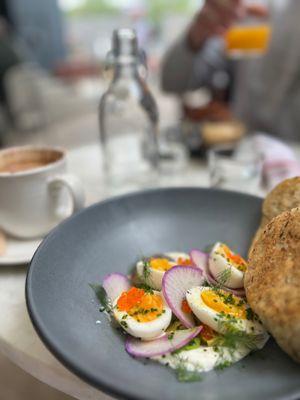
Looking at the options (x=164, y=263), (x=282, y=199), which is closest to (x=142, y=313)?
(x=164, y=263)

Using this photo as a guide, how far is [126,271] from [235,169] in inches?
20.1

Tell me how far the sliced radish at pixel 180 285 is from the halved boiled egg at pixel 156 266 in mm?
27

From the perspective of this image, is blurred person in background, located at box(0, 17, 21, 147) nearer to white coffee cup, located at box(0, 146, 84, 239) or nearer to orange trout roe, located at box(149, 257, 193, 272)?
white coffee cup, located at box(0, 146, 84, 239)

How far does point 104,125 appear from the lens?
3.63ft

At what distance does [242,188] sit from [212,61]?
141 cm

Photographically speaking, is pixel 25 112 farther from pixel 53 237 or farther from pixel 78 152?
pixel 53 237

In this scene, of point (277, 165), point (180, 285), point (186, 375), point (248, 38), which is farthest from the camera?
point (248, 38)

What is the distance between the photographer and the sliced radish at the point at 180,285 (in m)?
0.52

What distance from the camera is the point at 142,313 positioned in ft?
1.68

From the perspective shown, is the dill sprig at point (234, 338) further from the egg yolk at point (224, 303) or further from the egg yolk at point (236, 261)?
the egg yolk at point (236, 261)

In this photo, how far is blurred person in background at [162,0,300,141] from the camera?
1589mm

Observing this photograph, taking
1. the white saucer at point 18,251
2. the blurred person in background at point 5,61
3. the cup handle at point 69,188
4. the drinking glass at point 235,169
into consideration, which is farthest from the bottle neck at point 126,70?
the blurred person in background at point 5,61

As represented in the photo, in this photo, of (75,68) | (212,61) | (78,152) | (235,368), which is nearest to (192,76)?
(212,61)

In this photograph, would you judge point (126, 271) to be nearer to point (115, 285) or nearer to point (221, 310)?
point (115, 285)
